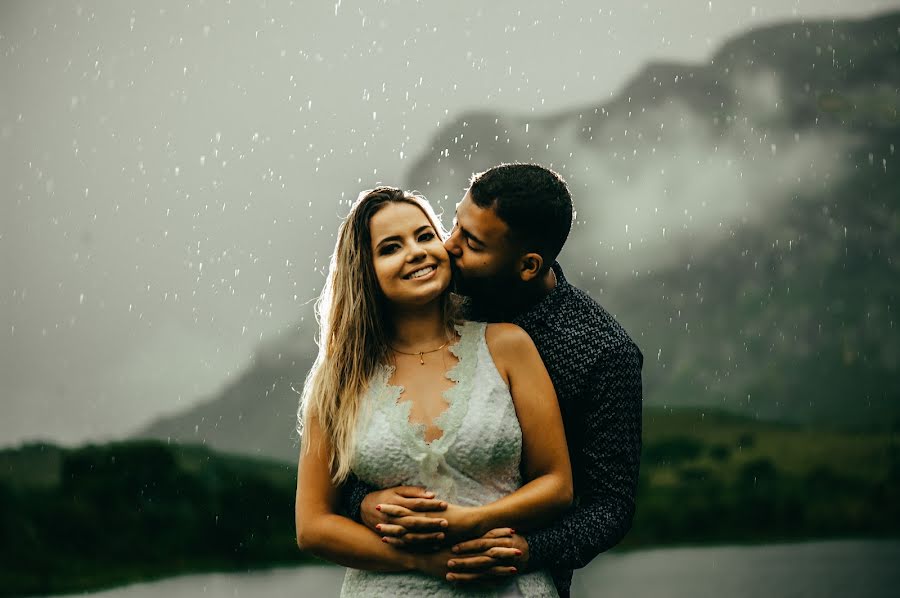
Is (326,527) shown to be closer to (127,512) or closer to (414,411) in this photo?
(414,411)

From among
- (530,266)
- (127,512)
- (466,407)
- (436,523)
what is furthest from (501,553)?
(127,512)

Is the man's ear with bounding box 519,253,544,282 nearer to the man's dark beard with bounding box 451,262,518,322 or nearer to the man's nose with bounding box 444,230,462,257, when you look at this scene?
the man's dark beard with bounding box 451,262,518,322

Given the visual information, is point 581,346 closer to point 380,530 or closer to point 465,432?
point 465,432

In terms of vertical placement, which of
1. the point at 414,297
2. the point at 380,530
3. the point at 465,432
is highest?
the point at 414,297

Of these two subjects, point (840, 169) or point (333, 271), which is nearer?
point (333, 271)

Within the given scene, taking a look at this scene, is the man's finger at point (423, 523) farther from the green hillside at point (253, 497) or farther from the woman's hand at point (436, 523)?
the green hillside at point (253, 497)

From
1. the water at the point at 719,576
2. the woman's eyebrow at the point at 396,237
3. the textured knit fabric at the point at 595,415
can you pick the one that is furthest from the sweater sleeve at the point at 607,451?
the water at the point at 719,576

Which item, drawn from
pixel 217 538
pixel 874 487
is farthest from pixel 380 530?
pixel 217 538

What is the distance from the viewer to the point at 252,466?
1370 cm

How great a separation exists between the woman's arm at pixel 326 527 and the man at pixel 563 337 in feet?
0.17

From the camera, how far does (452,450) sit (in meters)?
2.01

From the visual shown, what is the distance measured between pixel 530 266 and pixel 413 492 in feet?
1.82

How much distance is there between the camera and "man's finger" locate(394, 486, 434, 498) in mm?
1979

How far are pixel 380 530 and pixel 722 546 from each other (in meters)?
12.0
